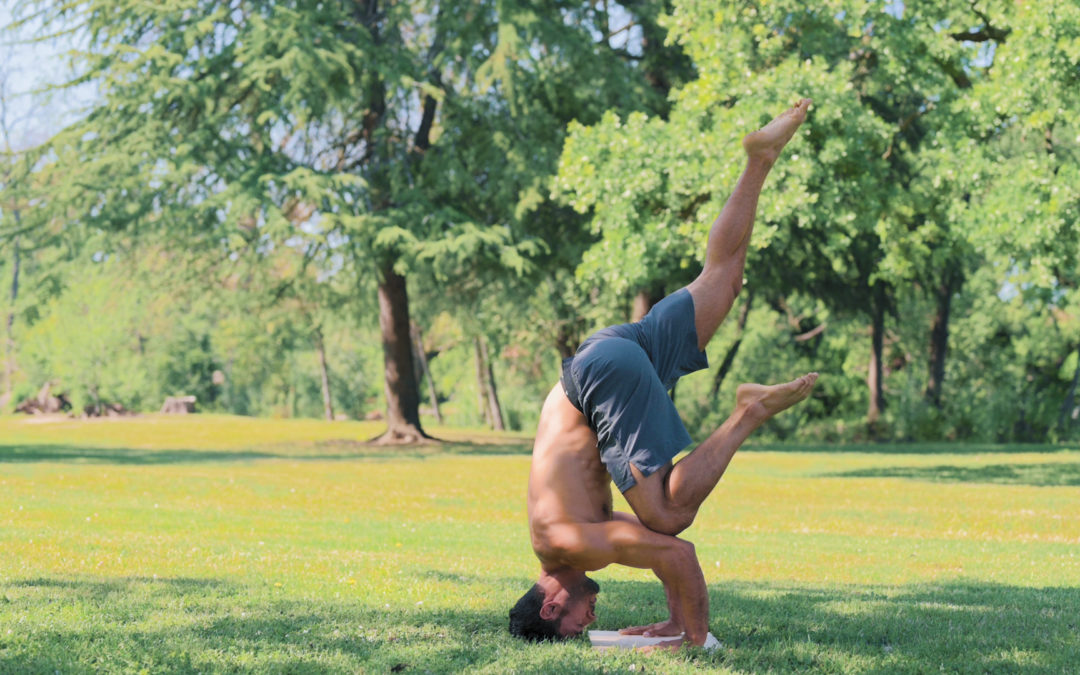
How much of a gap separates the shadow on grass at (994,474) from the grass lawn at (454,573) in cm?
20

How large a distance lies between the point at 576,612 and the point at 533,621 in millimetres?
240

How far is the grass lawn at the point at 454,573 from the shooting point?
613cm

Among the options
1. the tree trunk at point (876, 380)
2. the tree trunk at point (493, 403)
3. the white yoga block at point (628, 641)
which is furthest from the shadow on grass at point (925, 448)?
the white yoga block at point (628, 641)

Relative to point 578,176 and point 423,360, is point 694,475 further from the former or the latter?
point 423,360

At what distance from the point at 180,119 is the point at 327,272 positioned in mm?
5809

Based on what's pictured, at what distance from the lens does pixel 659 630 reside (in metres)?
6.55

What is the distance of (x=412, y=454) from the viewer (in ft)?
90.7

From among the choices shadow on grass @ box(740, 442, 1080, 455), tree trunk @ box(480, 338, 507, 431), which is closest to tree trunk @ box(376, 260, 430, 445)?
shadow on grass @ box(740, 442, 1080, 455)

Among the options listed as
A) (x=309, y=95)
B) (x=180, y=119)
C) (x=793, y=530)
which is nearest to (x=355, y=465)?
(x=309, y=95)

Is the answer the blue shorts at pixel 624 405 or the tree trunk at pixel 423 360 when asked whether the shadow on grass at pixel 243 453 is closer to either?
the tree trunk at pixel 423 360

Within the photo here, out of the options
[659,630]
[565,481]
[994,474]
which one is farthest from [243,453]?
[565,481]

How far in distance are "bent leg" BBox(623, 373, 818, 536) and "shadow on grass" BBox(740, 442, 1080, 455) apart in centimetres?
2575

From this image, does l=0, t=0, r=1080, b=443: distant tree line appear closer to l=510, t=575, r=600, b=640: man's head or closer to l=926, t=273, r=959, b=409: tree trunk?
l=926, t=273, r=959, b=409: tree trunk

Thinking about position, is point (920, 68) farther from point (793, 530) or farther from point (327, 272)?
point (327, 272)
